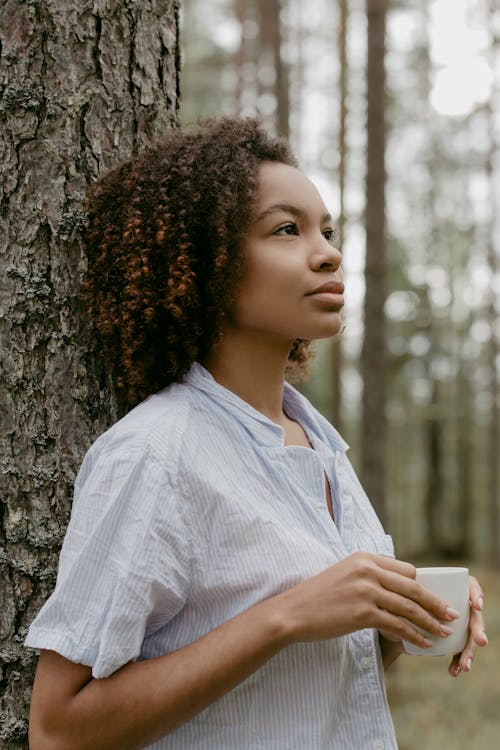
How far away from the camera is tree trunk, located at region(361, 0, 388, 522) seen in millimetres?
7484

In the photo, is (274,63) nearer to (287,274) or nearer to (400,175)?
(287,274)

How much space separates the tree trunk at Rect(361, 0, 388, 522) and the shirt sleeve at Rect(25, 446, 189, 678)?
605cm

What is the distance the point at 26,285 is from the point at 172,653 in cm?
87

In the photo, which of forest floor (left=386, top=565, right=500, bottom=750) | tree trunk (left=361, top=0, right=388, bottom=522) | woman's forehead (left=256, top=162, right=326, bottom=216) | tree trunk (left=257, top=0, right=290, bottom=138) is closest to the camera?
woman's forehead (left=256, top=162, right=326, bottom=216)

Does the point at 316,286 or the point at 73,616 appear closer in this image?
the point at 73,616

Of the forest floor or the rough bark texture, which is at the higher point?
the rough bark texture

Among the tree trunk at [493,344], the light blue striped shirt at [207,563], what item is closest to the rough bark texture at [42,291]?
the light blue striped shirt at [207,563]

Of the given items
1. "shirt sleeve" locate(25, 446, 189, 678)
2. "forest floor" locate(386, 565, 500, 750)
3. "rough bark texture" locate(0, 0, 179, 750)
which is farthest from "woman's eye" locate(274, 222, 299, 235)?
"forest floor" locate(386, 565, 500, 750)

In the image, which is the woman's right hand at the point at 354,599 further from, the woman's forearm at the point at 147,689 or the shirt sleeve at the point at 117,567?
the shirt sleeve at the point at 117,567

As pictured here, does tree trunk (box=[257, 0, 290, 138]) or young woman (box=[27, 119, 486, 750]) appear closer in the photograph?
young woman (box=[27, 119, 486, 750])

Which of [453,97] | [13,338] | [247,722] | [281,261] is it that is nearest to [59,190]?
[13,338]

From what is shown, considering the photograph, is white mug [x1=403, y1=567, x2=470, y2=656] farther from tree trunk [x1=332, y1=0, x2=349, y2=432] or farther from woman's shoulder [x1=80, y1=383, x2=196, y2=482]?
tree trunk [x1=332, y1=0, x2=349, y2=432]

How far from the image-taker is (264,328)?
5.88 feet

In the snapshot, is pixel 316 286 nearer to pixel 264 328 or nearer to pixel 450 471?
pixel 264 328
